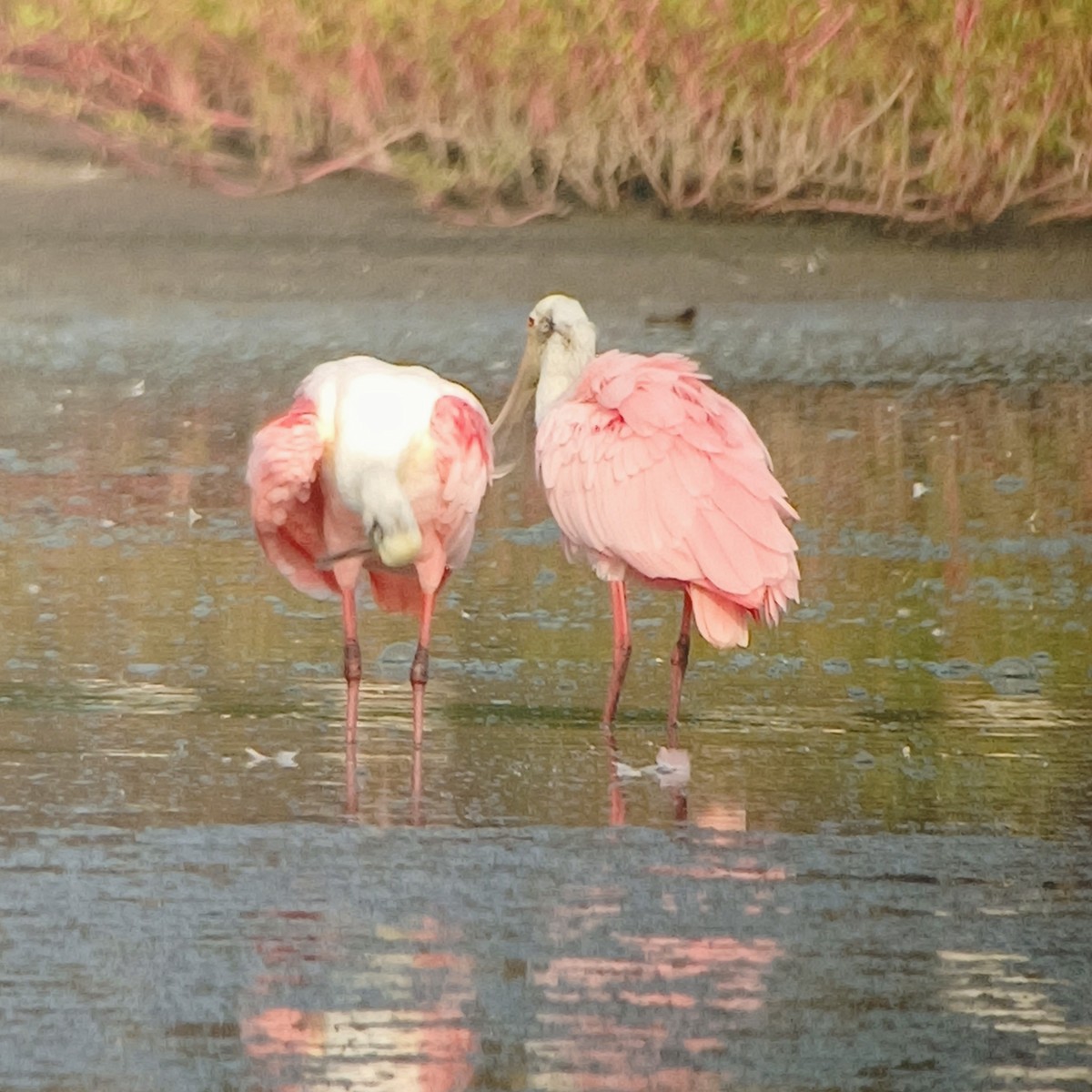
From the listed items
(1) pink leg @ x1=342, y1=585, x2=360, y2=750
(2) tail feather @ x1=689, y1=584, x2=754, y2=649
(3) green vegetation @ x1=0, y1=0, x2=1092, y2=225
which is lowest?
(3) green vegetation @ x1=0, y1=0, x2=1092, y2=225

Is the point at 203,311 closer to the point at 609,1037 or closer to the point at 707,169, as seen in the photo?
the point at 707,169

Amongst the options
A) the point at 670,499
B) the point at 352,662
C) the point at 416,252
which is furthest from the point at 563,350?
the point at 416,252

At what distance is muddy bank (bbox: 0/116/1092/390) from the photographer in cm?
1474

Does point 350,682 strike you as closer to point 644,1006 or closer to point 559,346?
point 559,346

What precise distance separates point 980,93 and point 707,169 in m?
1.80

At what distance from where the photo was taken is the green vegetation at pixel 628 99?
1692cm

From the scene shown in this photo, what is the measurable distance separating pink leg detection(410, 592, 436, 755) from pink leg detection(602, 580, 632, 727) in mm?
430

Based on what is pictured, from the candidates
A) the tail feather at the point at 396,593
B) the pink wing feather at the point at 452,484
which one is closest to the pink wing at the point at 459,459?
the pink wing feather at the point at 452,484

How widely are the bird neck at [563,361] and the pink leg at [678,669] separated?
39.9 inches

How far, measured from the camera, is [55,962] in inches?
187

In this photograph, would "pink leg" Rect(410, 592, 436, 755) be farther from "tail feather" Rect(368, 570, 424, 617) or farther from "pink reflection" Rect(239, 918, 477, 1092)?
"pink reflection" Rect(239, 918, 477, 1092)

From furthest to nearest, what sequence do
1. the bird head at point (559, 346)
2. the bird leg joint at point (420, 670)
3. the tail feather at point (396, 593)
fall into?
1. the bird head at point (559, 346)
2. the tail feather at point (396, 593)
3. the bird leg joint at point (420, 670)

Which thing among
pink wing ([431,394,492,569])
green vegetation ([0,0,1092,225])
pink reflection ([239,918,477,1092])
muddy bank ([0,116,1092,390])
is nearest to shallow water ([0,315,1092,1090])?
pink reflection ([239,918,477,1092])

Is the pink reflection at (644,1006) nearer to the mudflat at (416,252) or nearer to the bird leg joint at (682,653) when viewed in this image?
the bird leg joint at (682,653)
